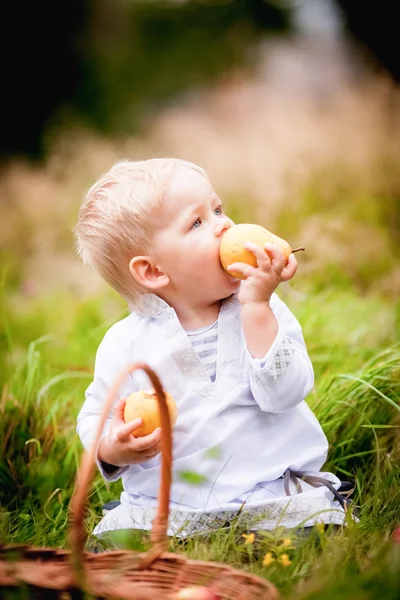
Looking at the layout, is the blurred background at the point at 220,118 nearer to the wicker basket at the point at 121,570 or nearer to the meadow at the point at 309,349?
the meadow at the point at 309,349

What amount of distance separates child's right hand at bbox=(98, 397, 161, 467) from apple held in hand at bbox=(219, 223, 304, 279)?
0.46 meters

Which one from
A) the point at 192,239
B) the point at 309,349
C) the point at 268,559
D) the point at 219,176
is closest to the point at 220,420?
the point at 268,559

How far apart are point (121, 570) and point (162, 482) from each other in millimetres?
216

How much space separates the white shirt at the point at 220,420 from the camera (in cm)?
202

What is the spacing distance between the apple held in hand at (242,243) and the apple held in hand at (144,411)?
Result: 39 cm

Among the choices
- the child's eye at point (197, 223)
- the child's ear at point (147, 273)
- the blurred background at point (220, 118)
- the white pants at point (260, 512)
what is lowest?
the blurred background at point (220, 118)

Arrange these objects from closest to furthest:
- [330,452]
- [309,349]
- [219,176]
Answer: [330,452] < [309,349] < [219,176]

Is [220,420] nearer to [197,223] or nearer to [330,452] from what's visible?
[197,223]

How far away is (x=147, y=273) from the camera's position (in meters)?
2.09

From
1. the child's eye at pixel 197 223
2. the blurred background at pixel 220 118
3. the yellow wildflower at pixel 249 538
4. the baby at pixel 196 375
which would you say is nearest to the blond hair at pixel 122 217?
the baby at pixel 196 375

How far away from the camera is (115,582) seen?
1.53m

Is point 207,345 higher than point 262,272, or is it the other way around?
point 262,272

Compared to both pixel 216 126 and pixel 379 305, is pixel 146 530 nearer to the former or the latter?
pixel 379 305

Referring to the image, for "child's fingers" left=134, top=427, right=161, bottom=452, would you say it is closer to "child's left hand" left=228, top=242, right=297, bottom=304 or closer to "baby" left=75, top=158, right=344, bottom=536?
"baby" left=75, top=158, right=344, bottom=536
